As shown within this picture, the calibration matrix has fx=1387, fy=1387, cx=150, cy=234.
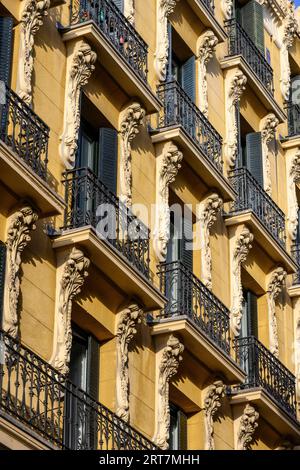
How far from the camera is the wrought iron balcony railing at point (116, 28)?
2134 cm

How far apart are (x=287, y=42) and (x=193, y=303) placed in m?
11.0

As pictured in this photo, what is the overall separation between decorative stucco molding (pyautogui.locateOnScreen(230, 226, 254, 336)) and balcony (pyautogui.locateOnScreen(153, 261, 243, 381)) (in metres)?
1.00

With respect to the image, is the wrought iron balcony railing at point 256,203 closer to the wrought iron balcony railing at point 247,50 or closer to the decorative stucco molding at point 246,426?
the wrought iron balcony railing at point 247,50

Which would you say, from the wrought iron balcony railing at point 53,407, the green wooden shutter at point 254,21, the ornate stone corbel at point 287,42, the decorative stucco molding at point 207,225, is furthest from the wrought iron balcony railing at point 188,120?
the ornate stone corbel at point 287,42

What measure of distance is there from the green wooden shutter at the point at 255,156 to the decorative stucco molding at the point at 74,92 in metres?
7.31

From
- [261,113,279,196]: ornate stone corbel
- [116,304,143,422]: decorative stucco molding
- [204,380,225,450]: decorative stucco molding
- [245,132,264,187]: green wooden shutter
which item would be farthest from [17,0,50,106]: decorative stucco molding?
[261,113,279,196]: ornate stone corbel

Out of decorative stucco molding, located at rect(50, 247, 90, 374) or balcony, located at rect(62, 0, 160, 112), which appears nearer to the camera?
decorative stucco molding, located at rect(50, 247, 90, 374)

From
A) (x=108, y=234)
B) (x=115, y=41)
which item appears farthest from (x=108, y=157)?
(x=115, y=41)

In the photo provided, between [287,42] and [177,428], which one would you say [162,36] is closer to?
[177,428]

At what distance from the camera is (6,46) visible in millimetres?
19125

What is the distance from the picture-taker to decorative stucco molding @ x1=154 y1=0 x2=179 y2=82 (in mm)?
23922

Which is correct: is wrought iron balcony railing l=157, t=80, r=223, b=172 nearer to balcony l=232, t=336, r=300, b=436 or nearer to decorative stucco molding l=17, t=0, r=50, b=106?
balcony l=232, t=336, r=300, b=436

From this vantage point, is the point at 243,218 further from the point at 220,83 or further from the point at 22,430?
the point at 22,430

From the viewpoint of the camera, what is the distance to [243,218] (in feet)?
81.4
